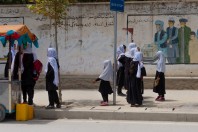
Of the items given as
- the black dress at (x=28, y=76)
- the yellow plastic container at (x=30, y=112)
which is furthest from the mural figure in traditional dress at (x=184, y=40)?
the yellow plastic container at (x=30, y=112)

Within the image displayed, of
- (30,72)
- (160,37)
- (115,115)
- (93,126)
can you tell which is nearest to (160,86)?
(115,115)

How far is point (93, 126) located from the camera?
10.2m

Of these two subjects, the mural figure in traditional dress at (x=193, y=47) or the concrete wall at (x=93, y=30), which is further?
the concrete wall at (x=93, y=30)

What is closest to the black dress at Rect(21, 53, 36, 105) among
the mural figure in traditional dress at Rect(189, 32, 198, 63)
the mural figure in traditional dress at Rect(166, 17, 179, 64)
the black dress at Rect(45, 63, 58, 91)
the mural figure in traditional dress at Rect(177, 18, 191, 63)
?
the black dress at Rect(45, 63, 58, 91)

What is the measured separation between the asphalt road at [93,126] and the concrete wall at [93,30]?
5.62 meters

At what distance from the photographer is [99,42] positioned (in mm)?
16406

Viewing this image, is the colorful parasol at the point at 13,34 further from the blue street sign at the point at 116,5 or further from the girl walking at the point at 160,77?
the girl walking at the point at 160,77

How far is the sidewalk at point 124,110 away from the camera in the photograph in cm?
1094

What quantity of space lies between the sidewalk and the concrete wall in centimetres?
266

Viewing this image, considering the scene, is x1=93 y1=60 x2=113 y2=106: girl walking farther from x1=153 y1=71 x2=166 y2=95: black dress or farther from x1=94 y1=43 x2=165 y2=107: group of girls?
x1=153 y1=71 x2=166 y2=95: black dress

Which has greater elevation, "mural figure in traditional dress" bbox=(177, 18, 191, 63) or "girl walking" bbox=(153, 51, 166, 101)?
"mural figure in traditional dress" bbox=(177, 18, 191, 63)

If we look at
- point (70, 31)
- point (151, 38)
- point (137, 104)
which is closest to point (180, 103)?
point (137, 104)

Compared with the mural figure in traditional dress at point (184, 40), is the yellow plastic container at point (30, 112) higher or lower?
lower

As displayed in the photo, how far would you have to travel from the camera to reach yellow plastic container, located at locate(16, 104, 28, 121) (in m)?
10.9
